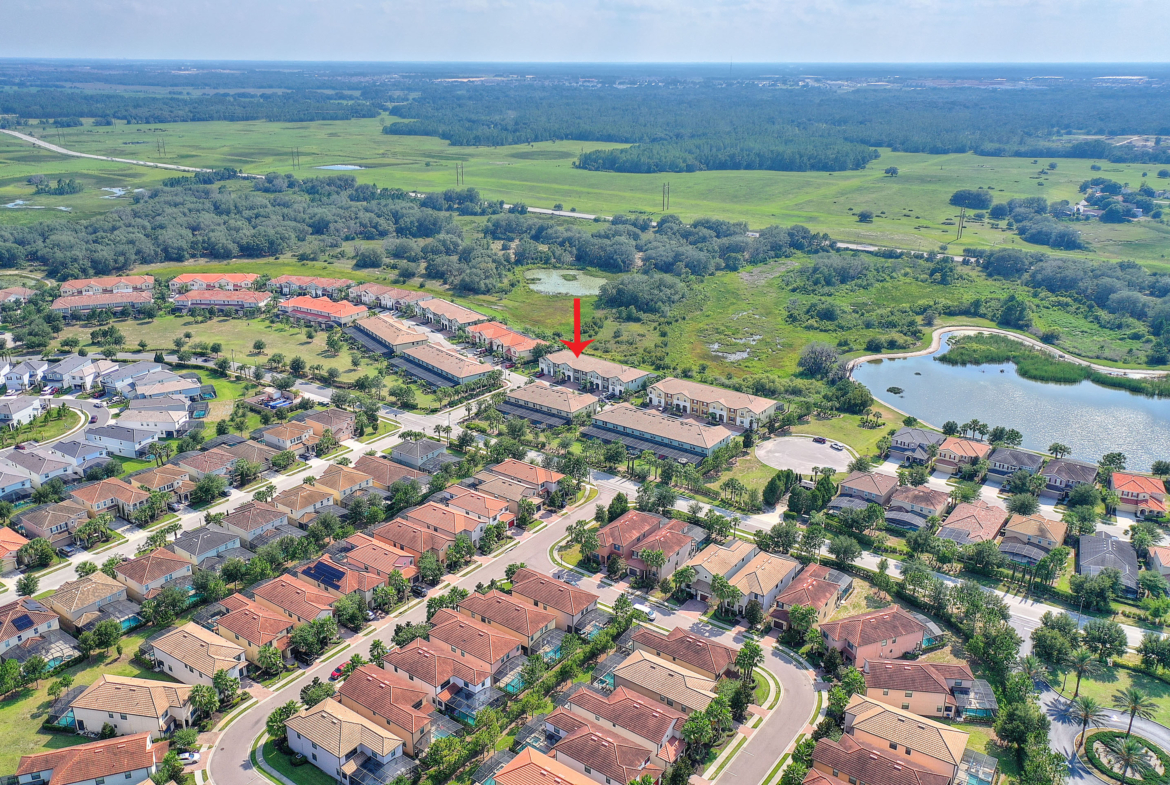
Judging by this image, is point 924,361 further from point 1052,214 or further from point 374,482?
point 1052,214

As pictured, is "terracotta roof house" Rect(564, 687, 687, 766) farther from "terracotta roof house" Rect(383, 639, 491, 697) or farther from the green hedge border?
the green hedge border

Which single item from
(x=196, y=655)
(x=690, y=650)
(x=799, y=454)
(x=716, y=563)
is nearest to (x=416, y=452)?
(x=196, y=655)

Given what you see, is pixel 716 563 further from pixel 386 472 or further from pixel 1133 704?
pixel 386 472

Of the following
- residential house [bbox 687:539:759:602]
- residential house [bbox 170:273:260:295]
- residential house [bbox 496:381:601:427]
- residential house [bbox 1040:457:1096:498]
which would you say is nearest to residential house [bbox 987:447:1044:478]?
A: residential house [bbox 1040:457:1096:498]

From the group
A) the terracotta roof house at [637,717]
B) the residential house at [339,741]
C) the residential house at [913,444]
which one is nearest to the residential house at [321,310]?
the residential house at [913,444]

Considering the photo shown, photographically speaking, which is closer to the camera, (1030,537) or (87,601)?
(87,601)

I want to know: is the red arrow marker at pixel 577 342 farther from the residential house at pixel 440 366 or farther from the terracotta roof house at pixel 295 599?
the terracotta roof house at pixel 295 599
